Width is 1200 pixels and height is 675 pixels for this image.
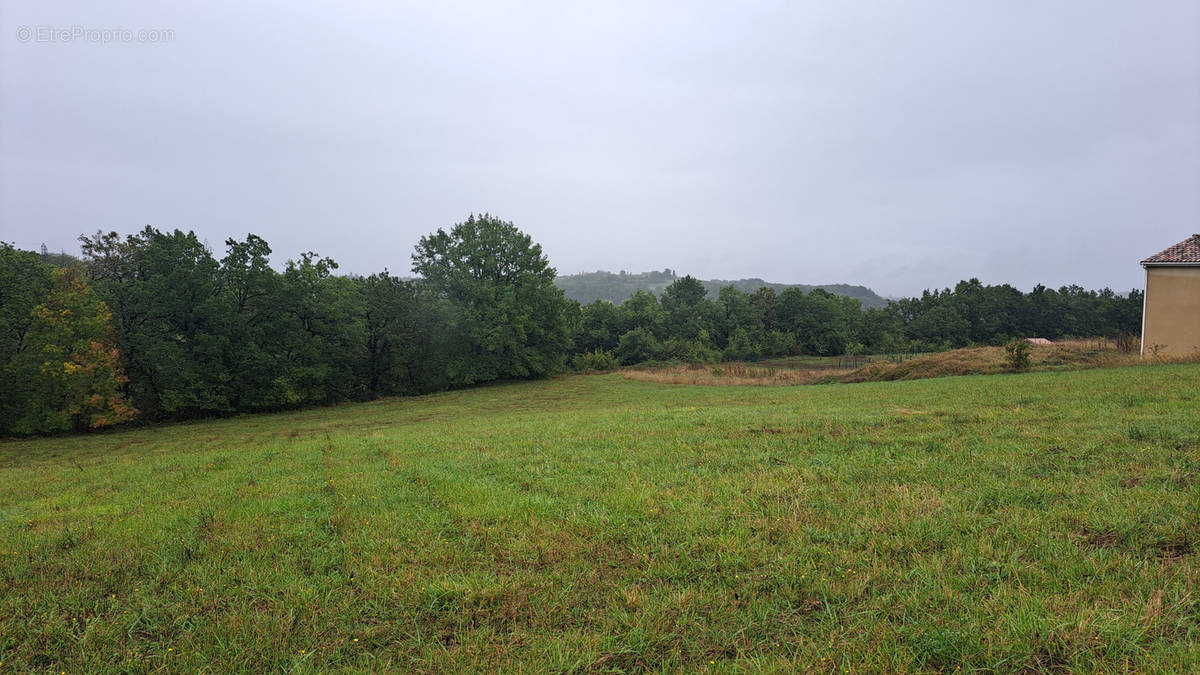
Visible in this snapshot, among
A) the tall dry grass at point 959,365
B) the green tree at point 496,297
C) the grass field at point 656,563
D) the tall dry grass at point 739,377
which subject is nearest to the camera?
the grass field at point 656,563

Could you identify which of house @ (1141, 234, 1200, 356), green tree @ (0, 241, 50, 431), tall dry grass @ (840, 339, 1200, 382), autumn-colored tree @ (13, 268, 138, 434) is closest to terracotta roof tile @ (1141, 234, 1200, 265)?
house @ (1141, 234, 1200, 356)

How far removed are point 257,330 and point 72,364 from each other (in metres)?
8.00

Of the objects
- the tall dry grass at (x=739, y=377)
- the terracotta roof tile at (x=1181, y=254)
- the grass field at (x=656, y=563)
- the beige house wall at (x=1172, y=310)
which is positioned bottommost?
the tall dry grass at (x=739, y=377)

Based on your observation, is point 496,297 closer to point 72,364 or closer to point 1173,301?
point 72,364

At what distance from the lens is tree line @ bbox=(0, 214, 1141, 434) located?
23859 mm

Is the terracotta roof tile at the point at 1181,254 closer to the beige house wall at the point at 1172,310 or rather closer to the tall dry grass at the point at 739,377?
the beige house wall at the point at 1172,310

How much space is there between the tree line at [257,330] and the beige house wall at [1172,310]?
116 feet

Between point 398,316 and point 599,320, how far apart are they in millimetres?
33880

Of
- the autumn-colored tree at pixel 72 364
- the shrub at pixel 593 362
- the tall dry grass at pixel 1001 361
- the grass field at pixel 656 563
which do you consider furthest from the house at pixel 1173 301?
the autumn-colored tree at pixel 72 364

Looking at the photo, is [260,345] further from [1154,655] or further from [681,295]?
[681,295]

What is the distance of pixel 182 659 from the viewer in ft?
9.59

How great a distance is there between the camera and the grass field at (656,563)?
2850mm

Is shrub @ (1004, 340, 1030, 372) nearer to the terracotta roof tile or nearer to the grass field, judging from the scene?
the terracotta roof tile

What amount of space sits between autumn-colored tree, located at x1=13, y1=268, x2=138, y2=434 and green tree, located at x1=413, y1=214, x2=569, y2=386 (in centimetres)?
1863
